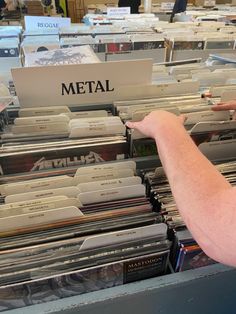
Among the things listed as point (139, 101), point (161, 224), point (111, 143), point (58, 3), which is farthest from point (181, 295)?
point (58, 3)

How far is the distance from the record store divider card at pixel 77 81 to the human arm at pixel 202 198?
0.40 metres

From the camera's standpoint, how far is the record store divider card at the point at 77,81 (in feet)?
2.70

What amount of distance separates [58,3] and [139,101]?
5.37 m

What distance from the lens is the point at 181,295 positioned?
62cm

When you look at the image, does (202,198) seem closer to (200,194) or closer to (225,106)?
(200,194)

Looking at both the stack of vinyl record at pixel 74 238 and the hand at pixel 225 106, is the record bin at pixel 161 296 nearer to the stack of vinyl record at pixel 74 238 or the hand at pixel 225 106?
the stack of vinyl record at pixel 74 238

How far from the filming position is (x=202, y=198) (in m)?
0.46

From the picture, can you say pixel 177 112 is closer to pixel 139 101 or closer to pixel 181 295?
pixel 139 101

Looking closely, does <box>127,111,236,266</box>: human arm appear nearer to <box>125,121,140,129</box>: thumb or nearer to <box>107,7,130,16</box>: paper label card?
<box>125,121,140,129</box>: thumb

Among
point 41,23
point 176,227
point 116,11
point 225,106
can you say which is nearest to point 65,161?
point 176,227

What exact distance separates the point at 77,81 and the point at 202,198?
57 centimetres

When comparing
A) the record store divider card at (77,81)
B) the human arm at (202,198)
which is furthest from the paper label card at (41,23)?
the human arm at (202,198)

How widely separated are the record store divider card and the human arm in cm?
40

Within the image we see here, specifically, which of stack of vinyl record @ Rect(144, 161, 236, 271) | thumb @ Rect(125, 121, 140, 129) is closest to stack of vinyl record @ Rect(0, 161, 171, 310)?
stack of vinyl record @ Rect(144, 161, 236, 271)
